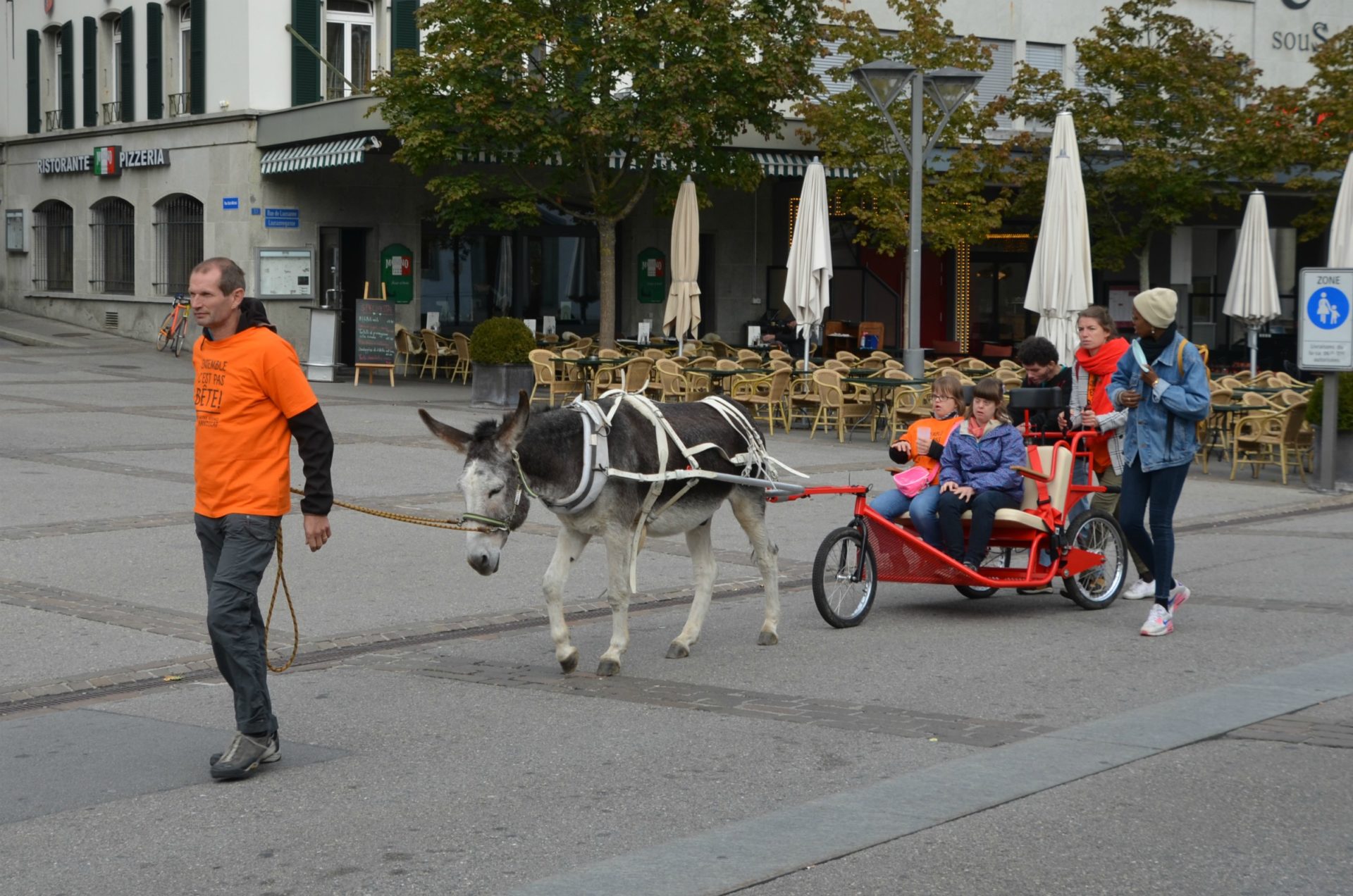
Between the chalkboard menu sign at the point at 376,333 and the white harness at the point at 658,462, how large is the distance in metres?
19.3

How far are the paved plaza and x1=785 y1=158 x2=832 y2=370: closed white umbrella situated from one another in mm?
10462

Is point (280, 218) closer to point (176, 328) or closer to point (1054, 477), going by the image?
point (176, 328)

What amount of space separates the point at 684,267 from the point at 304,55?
10.7m

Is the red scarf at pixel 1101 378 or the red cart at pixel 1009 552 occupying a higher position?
the red scarf at pixel 1101 378

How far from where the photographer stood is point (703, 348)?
26156 millimetres

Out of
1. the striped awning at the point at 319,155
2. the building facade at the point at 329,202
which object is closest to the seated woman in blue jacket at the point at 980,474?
the building facade at the point at 329,202

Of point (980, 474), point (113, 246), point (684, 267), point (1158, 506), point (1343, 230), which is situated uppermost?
point (113, 246)

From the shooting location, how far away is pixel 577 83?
26.8 metres

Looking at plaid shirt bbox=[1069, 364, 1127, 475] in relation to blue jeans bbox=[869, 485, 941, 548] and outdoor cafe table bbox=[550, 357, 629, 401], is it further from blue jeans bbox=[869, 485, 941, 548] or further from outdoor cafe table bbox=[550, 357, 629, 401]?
outdoor cafe table bbox=[550, 357, 629, 401]

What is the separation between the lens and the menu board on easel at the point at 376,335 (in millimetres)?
27578

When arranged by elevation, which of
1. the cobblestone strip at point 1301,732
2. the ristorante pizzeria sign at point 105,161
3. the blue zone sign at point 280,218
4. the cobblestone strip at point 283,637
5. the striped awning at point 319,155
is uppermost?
the ristorante pizzeria sign at point 105,161

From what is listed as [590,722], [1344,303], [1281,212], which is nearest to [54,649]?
[590,722]

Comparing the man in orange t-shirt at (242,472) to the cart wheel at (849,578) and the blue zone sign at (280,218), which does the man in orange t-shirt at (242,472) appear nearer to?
the cart wheel at (849,578)

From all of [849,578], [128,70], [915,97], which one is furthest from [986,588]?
[128,70]
